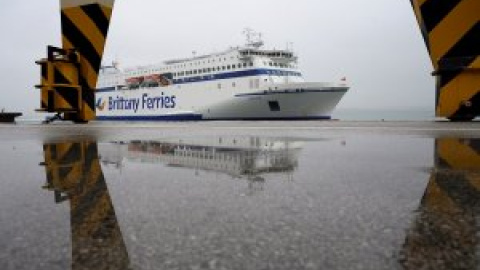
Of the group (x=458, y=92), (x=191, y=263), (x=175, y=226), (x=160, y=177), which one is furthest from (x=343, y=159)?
(x=458, y=92)

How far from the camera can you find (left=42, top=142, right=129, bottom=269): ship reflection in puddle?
3.94 feet

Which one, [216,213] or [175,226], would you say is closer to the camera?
[175,226]

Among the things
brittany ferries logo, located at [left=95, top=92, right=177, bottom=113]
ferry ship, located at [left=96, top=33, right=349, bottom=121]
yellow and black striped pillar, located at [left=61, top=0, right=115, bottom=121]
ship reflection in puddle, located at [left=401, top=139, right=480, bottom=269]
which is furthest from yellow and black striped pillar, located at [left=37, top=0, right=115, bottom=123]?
brittany ferries logo, located at [left=95, top=92, right=177, bottom=113]

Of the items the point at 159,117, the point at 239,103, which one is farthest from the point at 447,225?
the point at 159,117

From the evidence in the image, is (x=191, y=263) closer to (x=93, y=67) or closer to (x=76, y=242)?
(x=76, y=242)

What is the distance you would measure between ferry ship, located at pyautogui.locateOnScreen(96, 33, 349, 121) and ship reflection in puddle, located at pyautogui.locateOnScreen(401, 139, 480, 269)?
2820 cm

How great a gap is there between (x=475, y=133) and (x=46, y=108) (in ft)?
25.5

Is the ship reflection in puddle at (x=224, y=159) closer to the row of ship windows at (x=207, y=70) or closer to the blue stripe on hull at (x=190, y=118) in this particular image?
the blue stripe on hull at (x=190, y=118)

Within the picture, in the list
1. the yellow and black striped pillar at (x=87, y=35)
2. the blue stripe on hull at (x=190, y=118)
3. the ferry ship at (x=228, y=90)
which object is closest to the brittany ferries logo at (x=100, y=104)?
the blue stripe on hull at (x=190, y=118)

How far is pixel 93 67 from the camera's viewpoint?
9078 mm

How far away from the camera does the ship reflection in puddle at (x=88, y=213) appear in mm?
1200

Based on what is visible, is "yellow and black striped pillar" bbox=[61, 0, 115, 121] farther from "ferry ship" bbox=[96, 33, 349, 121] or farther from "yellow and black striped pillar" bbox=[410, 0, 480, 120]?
"ferry ship" bbox=[96, 33, 349, 121]

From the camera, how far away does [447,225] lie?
147 cm

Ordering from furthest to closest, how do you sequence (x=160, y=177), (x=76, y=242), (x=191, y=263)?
1. (x=160, y=177)
2. (x=76, y=242)
3. (x=191, y=263)
